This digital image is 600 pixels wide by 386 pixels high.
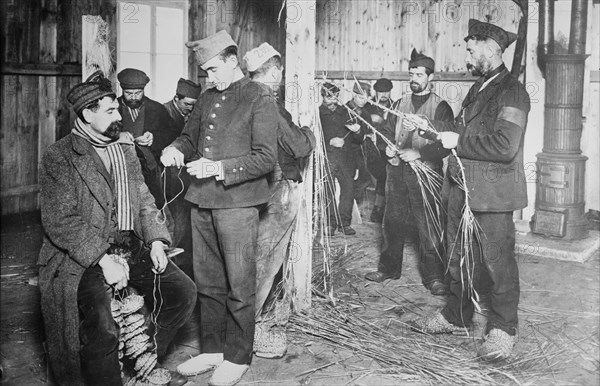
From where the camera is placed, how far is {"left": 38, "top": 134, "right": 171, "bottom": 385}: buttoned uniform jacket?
331 centimetres

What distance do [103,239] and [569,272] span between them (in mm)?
4790

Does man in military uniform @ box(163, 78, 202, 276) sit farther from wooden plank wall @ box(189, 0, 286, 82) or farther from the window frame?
wooden plank wall @ box(189, 0, 286, 82)

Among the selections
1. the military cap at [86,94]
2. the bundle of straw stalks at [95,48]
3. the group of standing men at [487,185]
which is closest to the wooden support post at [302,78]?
the group of standing men at [487,185]

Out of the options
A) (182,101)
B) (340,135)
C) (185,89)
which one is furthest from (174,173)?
(340,135)

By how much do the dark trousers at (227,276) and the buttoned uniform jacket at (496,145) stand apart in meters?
1.58

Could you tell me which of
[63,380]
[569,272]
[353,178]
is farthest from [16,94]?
[569,272]

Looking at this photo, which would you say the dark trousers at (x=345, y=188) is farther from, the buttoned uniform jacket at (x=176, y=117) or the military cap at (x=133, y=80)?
the military cap at (x=133, y=80)

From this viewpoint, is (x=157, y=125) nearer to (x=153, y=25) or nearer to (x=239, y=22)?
(x=153, y=25)

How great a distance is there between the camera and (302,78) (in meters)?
4.70

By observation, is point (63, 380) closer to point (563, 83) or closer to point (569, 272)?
point (569, 272)

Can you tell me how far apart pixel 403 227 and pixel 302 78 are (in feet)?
6.72

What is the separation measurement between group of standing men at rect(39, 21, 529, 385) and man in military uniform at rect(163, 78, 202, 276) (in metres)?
1.60

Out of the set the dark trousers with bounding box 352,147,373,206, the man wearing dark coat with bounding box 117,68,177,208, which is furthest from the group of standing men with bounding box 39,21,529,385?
the dark trousers with bounding box 352,147,373,206

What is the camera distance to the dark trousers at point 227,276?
386 centimetres
